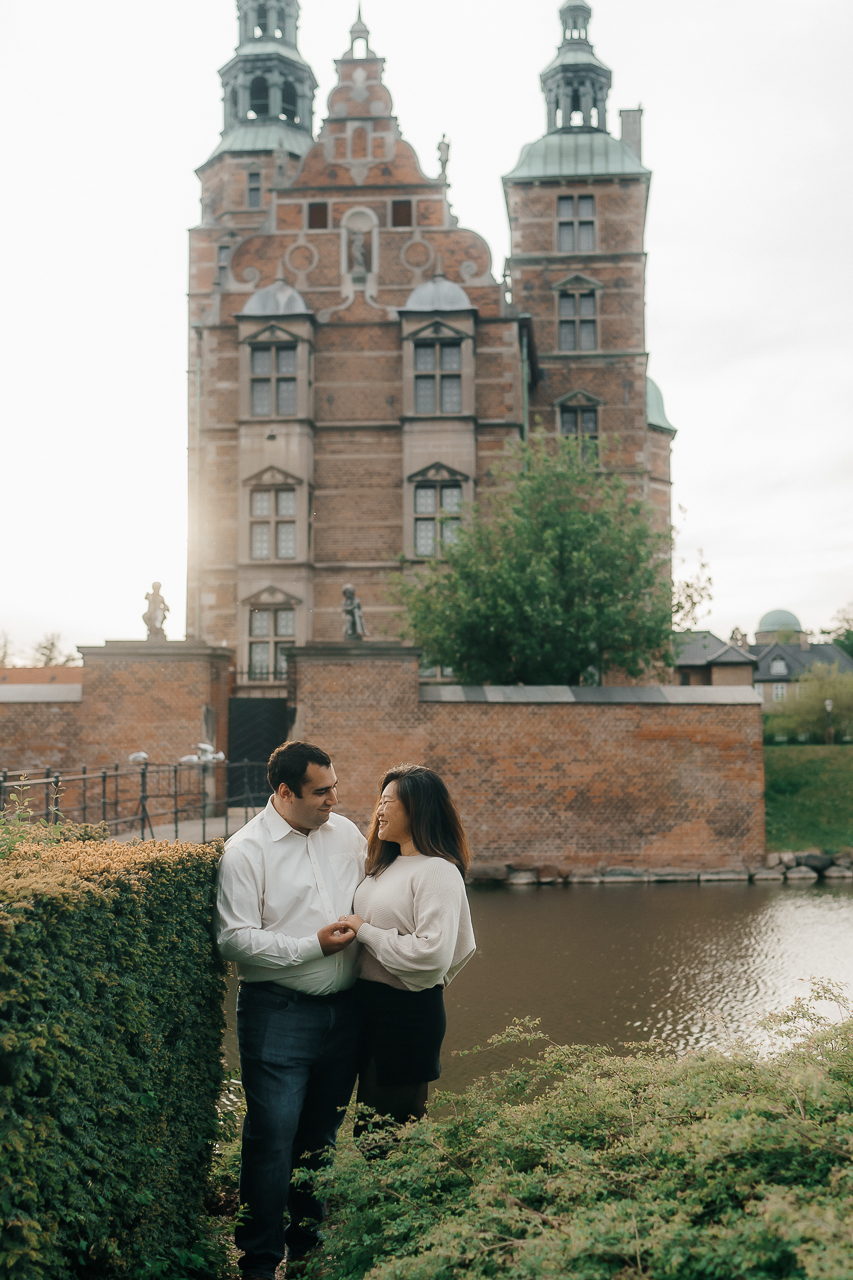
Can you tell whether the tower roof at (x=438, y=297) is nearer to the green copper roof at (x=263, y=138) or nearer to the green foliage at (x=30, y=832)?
the green copper roof at (x=263, y=138)

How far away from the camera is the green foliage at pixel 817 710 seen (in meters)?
36.4

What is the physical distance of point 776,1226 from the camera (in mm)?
2166

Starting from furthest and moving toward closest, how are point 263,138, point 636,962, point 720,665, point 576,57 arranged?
point 720,665, point 263,138, point 576,57, point 636,962

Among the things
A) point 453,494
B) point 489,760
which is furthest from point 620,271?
point 489,760

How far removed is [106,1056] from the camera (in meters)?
2.91

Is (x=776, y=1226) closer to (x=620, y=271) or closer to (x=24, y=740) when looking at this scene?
(x=24, y=740)

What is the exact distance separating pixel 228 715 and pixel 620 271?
16302 millimetres

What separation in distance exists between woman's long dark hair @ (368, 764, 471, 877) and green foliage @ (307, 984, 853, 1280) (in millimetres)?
858

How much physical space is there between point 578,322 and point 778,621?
201 ft

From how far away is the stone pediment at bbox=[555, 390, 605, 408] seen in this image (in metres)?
25.9

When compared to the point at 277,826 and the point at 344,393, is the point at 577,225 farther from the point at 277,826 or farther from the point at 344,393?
the point at 277,826

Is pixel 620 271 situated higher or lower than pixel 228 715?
higher

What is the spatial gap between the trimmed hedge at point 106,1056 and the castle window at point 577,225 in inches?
1014

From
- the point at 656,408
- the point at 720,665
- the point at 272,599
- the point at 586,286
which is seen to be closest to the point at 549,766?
the point at 272,599
